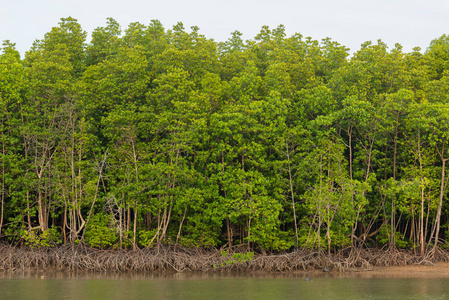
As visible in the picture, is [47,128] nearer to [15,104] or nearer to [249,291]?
[15,104]

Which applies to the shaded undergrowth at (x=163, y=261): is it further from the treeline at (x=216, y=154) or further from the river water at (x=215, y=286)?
the river water at (x=215, y=286)

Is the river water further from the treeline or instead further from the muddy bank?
the treeline

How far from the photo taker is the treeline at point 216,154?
32.3 m

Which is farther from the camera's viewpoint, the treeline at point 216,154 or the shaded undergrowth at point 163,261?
the treeline at point 216,154

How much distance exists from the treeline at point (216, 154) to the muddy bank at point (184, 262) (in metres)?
0.92

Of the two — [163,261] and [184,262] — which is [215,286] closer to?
[184,262]

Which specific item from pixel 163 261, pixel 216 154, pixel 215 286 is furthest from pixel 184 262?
pixel 215 286

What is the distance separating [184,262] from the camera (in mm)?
31250

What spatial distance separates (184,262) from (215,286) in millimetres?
7275

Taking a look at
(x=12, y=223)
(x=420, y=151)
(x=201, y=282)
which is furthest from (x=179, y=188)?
(x=420, y=151)

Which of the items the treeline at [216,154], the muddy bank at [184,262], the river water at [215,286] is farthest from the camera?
the treeline at [216,154]

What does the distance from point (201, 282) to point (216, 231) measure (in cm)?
861

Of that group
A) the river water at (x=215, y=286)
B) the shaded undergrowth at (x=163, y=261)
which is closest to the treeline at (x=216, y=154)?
the shaded undergrowth at (x=163, y=261)

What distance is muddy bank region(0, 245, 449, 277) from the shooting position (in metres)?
30.8
